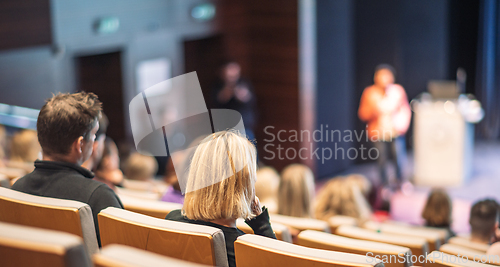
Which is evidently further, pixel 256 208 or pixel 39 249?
pixel 256 208

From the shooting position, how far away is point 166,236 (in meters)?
1.17

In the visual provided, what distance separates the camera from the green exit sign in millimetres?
5789

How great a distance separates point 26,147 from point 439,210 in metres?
3.29

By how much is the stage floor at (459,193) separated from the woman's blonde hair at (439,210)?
1.21 meters

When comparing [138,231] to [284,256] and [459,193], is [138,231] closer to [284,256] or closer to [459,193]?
[284,256]

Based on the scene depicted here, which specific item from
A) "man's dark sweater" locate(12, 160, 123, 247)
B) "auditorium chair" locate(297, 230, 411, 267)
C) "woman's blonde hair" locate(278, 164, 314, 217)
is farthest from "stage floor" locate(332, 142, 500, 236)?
"man's dark sweater" locate(12, 160, 123, 247)

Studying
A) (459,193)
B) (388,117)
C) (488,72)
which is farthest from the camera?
(488,72)

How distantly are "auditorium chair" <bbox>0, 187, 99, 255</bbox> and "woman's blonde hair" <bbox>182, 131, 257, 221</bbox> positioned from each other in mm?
300

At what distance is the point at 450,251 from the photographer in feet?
5.74

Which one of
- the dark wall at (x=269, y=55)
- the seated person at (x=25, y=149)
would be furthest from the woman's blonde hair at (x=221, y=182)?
the dark wall at (x=269, y=55)

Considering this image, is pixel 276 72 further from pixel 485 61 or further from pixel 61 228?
pixel 61 228

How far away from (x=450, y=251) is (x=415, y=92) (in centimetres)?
599

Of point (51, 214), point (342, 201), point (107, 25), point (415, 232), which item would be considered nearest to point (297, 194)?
point (342, 201)

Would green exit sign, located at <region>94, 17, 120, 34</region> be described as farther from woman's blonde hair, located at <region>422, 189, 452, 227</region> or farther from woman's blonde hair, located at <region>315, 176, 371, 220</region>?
woman's blonde hair, located at <region>422, 189, 452, 227</region>
